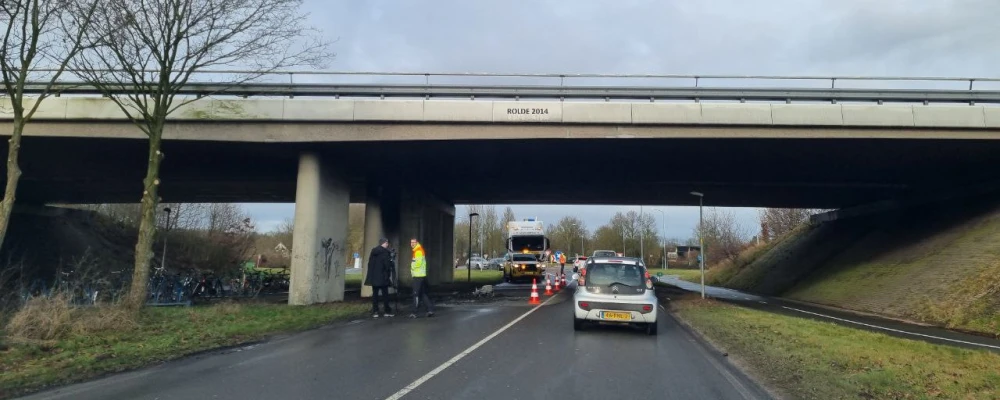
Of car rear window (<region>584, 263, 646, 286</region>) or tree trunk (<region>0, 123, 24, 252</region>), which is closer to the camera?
tree trunk (<region>0, 123, 24, 252</region>)

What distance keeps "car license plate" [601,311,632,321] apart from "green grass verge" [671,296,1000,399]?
1671 millimetres

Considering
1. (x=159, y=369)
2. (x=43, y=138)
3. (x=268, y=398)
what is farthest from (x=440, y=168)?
(x=268, y=398)

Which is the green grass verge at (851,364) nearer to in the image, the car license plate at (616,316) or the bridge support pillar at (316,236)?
the car license plate at (616,316)

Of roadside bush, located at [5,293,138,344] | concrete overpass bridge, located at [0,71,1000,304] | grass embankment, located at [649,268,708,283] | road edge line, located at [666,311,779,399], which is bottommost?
road edge line, located at [666,311,779,399]

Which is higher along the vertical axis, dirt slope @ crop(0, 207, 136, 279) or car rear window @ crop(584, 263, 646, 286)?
dirt slope @ crop(0, 207, 136, 279)

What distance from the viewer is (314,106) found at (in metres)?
19.0

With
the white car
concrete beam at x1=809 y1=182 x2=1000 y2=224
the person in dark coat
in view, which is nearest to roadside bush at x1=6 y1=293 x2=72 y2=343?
the person in dark coat

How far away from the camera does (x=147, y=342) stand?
→ 34.2 ft

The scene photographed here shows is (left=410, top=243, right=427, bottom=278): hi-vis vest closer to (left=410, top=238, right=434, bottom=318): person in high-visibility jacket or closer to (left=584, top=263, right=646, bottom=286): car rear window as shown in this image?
(left=410, top=238, right=434, bottom=318): person in high-visibility jacket

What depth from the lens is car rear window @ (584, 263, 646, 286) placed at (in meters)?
13.1

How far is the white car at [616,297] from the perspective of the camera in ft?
42.0

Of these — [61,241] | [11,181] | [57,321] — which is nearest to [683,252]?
[61,241]

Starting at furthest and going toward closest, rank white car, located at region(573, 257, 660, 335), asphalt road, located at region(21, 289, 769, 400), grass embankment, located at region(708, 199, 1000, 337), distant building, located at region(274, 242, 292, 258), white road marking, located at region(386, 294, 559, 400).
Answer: distant building, located at region(274, 242, 292, 258) → grass embankment, located at region(708, 199, 1000, 337) → white car, located at region(573, 257, 660, 335) → asphalt road, located at region(21, 289, 769, 400) → white road marking, located at region(386, 294, 559, 400)

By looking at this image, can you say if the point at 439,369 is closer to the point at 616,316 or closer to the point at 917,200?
the point at 616,316
